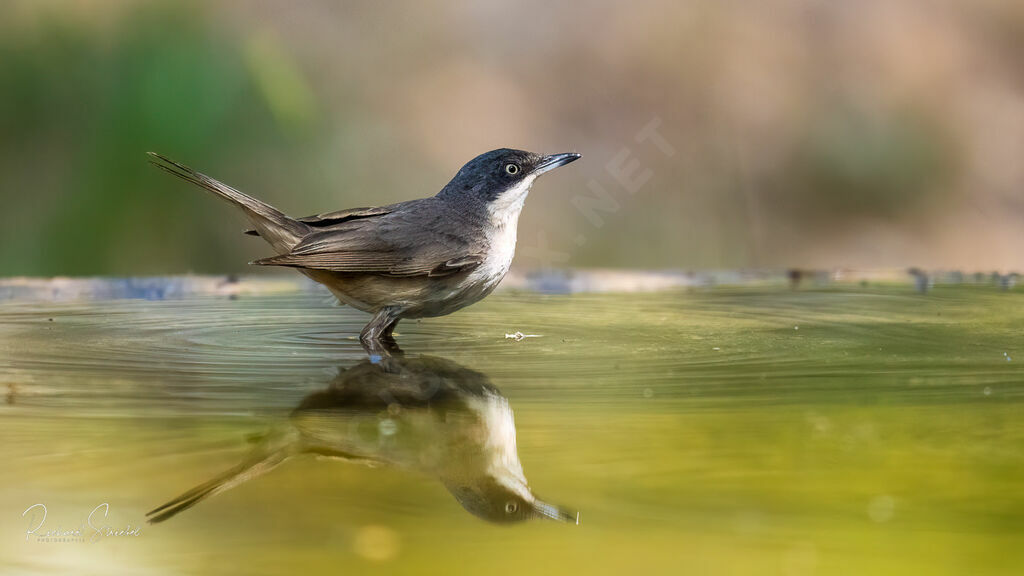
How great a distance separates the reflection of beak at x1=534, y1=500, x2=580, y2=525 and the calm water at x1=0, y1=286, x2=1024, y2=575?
0.02 meters

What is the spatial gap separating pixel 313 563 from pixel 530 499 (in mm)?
466

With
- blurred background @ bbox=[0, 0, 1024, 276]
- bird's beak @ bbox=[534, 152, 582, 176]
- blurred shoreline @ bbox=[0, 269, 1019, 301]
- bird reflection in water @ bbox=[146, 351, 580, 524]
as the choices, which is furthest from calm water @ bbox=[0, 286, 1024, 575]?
blurred background @ bbox=[0, 0, 1024, 276]

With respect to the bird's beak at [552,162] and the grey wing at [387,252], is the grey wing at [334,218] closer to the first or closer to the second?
the grey wing at [387,252]

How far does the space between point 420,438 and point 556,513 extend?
559 mm

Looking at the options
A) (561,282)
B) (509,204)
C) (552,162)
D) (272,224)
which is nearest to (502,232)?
(509,204)

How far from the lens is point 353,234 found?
14.4ft

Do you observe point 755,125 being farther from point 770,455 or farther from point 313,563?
point 313,563

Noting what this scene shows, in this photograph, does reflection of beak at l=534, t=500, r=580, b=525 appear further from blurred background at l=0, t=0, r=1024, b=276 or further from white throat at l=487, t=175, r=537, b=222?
blurred background at l=0, t=0, r=1024, b=276

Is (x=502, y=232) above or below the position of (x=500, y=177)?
below

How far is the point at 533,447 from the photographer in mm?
2375

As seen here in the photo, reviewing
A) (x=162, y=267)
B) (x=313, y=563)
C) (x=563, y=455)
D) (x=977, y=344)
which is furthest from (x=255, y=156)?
(x=313, y=563)

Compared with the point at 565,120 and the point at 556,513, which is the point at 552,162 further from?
Answer: the point at 565,120

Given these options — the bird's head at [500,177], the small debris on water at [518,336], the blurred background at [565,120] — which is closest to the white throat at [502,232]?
the bird's head at [500,177]

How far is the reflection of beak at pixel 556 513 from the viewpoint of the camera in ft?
6.25
